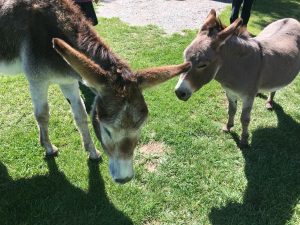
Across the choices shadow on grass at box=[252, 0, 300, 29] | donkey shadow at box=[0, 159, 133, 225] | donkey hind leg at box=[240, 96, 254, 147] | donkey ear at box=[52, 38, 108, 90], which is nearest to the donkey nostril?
donkey hind leg at box=[240, 96, 254, 147]

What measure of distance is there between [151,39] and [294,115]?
3.82 meters

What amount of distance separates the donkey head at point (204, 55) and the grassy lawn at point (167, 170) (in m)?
0.61

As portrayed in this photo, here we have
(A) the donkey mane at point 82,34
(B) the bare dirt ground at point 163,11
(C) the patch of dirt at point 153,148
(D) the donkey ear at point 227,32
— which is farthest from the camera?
(B) the bare dirt ground at point 163,11

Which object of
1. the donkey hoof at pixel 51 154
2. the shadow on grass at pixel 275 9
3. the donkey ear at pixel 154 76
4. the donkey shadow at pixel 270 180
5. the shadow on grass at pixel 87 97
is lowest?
the shadow on grass at pixel 275 9

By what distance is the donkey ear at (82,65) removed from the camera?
9.02 ft

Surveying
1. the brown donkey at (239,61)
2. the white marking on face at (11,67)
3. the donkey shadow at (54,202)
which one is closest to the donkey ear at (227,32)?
the brown donkey at (239,61)

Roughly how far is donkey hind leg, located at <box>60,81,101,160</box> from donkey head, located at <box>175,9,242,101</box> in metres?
1.25

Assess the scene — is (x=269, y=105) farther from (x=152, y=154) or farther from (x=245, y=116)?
(x=152, y=154)

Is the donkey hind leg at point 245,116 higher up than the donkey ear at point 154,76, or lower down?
lower down

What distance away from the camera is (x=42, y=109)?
174 inches

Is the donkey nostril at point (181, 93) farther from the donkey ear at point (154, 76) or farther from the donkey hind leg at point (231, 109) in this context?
the donkey ear at point (154, 76)

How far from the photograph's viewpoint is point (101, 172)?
4637mm

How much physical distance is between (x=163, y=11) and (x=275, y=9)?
3.85m

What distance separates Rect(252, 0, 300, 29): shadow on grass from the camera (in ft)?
35.7
